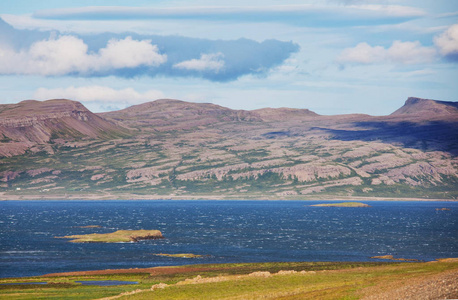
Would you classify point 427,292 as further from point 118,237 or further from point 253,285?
point 118,237

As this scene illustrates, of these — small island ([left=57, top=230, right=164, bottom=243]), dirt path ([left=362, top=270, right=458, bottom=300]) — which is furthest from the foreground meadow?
small island ([left=57, top=230, right=164, bottom=243])

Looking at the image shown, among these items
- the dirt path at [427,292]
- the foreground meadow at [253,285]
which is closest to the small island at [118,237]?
the foreground meadow at [253,285]

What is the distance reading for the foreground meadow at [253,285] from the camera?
59.6 m

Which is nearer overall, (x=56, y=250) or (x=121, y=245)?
(x=56, y=250)

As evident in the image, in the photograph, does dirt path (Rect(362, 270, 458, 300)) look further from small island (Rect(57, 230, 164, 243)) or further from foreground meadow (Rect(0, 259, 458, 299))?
small island (Rect(57, 230, 164, 243))

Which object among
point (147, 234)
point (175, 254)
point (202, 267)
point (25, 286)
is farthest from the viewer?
point (147, 234)

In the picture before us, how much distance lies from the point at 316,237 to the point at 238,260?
6269 cm

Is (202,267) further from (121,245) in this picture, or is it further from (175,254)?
(121,245)

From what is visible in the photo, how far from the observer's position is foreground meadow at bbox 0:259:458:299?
196ft

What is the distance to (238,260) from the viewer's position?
127250 millimetres

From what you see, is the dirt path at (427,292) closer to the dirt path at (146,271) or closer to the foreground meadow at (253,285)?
the foreground meadow at (253,285)

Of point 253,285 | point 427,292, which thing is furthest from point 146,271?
point 427,292

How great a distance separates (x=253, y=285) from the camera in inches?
3073

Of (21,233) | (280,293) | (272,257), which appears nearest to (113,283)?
(280,293)
